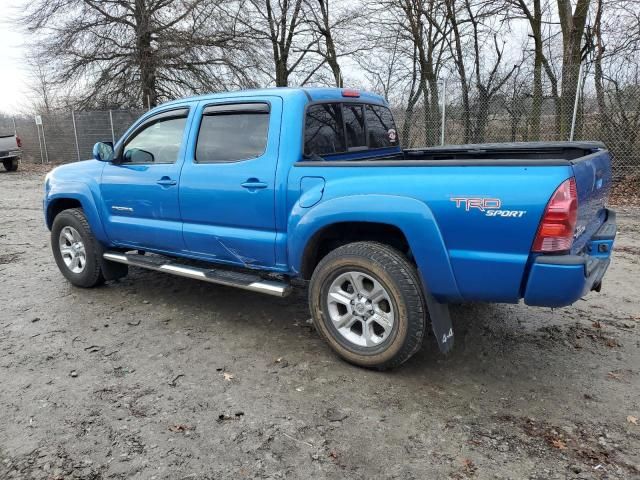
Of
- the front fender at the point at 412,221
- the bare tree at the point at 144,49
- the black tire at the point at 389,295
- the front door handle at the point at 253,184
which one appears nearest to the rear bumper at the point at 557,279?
Result: the front fender at the point at 412,221

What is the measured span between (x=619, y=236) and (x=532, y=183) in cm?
552

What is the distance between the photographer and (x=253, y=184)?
3869 millimetres

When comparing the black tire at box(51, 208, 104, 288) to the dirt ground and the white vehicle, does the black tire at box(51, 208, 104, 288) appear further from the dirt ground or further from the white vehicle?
the white vehicle

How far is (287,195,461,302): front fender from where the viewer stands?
3.09 m

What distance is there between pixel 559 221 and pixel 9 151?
69.8ft

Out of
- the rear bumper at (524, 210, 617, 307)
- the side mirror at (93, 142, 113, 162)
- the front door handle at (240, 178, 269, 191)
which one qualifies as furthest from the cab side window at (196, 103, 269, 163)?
the rear bumper at (524, 210, 617, 307)

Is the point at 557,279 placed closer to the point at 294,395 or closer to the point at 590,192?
the point at 590,192

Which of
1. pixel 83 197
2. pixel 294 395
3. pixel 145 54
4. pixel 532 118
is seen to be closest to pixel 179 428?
pixel 294 395

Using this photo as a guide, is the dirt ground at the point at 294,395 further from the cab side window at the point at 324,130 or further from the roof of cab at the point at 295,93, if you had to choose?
the roof of cab at the point at 295,93

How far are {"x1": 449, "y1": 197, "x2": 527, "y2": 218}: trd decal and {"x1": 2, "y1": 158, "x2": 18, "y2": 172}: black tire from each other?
21.1 metres

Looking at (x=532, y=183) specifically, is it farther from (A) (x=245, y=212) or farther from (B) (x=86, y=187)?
(B) (x=86, y=187)

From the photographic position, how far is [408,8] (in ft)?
53.3

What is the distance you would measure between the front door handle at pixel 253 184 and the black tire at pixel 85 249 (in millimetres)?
2175

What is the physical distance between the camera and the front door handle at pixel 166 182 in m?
4.40
